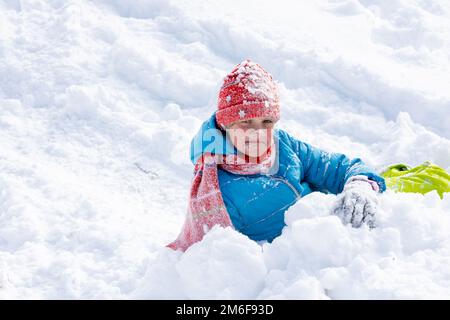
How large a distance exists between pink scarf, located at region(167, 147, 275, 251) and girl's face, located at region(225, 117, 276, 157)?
5cm

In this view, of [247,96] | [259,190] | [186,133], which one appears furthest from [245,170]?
[186,133]

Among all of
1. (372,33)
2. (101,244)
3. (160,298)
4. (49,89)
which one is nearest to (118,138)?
(49,89)

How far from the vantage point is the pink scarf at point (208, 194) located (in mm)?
2193

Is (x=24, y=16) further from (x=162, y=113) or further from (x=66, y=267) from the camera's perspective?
(x=66, y=267)

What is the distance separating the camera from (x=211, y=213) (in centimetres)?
220

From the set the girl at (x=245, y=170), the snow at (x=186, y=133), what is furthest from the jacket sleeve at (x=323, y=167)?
the snow at (x=186, y=133)

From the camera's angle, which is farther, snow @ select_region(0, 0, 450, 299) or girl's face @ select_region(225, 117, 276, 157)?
girl's face @ select_region(225, 117, 276, 157)

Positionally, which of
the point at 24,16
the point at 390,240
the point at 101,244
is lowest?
the point at 101,244

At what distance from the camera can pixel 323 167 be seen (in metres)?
2.47

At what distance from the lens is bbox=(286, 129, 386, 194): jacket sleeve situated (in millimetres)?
2432

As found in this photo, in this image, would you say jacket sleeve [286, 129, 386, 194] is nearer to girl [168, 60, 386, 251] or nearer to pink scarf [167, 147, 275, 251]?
girl [168, 60, 386, 251]

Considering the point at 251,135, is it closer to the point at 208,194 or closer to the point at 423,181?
the point at 208,194

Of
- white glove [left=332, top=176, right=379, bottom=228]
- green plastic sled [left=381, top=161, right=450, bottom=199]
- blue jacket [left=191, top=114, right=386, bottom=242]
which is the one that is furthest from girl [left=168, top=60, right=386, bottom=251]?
green plastic sled [left=381, top=161, right=450, bottom=199]

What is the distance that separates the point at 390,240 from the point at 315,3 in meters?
4.33
